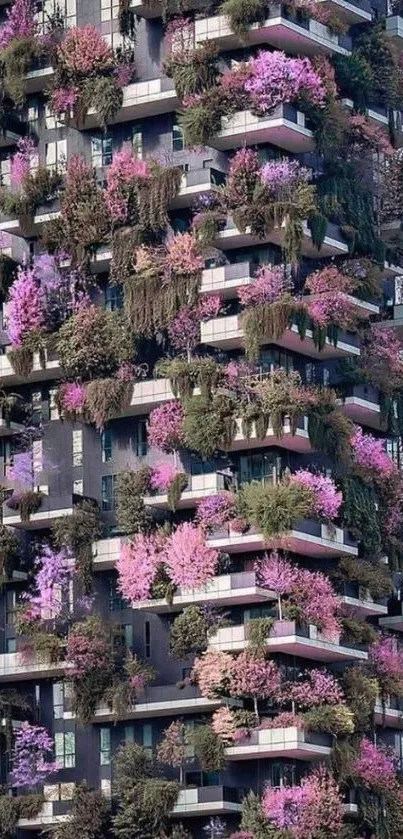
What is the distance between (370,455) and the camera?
11369 cm

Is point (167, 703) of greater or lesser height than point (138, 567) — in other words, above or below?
below

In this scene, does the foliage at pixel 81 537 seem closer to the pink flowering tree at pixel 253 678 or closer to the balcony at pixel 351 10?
the pink flowering tree at pixel 253 678

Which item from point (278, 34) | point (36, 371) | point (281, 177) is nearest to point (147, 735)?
point (36, 371)

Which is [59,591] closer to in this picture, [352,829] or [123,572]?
[123,572]

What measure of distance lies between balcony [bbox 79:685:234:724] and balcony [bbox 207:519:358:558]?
15.0 ft

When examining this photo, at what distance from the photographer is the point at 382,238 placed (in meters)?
117

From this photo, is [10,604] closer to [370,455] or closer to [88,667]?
[88,667]

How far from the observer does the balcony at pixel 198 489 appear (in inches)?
4353

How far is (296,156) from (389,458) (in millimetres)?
10197

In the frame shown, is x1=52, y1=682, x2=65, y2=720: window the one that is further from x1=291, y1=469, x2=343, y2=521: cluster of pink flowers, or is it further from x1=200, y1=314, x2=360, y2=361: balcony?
x1=200, y1=314, x2=360, y2=361: balcony

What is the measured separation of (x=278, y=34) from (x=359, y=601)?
59.4 ft

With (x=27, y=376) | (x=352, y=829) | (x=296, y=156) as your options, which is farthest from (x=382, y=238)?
(x=352, y=829)

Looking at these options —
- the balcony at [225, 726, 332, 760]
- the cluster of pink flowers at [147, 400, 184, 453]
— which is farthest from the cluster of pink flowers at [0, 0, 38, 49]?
the balcony at [225, 726, 332, 760]

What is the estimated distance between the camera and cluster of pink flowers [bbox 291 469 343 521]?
4331 inches
